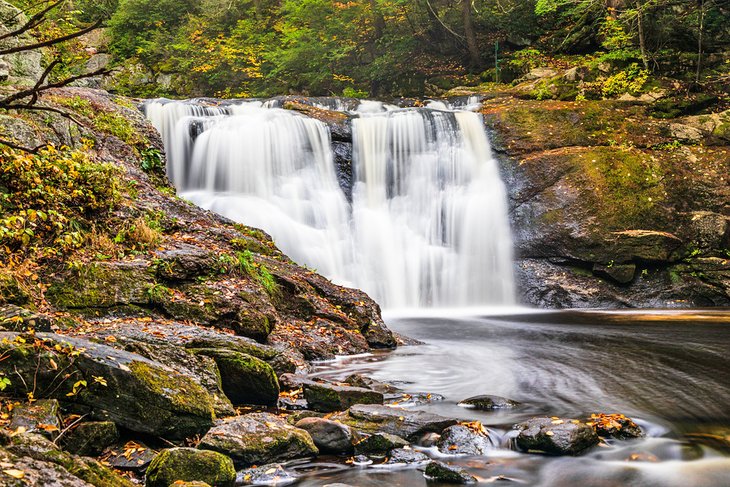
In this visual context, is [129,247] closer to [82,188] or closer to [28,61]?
[82,188]

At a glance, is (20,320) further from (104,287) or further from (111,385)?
(104,287)

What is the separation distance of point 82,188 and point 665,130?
45.5 feet

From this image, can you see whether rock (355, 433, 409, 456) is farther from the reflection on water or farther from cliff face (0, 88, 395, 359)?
cliff face (0, 88, 395, 359)

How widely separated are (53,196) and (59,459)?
475cm

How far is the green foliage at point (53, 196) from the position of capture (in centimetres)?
610

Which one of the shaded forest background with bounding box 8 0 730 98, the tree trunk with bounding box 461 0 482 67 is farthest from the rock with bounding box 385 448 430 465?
the tree trunk with bounding box 461 0 482 67

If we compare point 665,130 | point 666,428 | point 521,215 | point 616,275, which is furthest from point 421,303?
point 666,428

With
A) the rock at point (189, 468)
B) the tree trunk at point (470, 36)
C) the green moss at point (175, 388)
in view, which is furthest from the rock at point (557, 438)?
the tree trunk at point (470, 36)

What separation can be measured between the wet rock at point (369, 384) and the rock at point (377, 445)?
156 cm

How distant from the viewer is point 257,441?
3920mm

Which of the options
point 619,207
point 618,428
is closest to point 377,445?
point 618,428

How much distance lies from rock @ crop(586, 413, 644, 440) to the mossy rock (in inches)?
185

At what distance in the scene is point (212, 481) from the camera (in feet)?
11.2

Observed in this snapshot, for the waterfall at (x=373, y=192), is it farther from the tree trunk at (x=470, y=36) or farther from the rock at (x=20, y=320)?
the rock at (x=20, y=320)
